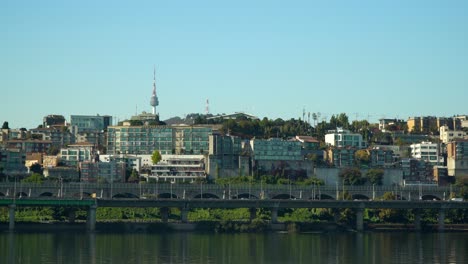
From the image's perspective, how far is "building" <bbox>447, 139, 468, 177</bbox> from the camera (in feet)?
445

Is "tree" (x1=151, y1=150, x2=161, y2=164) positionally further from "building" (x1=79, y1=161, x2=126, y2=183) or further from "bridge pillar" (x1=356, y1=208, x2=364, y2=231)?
"bridge pillar" (x1=356, y1=208, x2=364, y2=231)

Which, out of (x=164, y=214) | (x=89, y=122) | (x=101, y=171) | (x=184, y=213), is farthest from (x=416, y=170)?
(x=89, y=122)

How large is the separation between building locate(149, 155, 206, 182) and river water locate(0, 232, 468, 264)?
127 feet

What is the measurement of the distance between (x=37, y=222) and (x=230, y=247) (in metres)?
23.8

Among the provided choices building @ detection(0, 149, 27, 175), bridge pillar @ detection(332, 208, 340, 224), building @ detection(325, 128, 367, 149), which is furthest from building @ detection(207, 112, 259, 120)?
bridge pillar @ detection(332, 208, 340, 224)

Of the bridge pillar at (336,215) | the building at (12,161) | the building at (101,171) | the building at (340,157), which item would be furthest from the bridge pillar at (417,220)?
the building at (12,161)

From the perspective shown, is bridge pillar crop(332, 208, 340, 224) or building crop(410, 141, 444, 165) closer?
bridge pillar crop(332, 208, 340, 224)

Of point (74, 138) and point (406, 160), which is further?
point (74, 138)

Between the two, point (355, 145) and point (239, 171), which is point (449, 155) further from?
point (239, 171)

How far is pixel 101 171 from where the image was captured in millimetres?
127938

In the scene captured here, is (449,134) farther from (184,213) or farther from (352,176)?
(184,213)

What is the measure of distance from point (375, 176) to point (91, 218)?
4764 cm

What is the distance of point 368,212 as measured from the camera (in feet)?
344

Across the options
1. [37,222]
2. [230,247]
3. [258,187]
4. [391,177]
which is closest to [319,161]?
[391,177]
